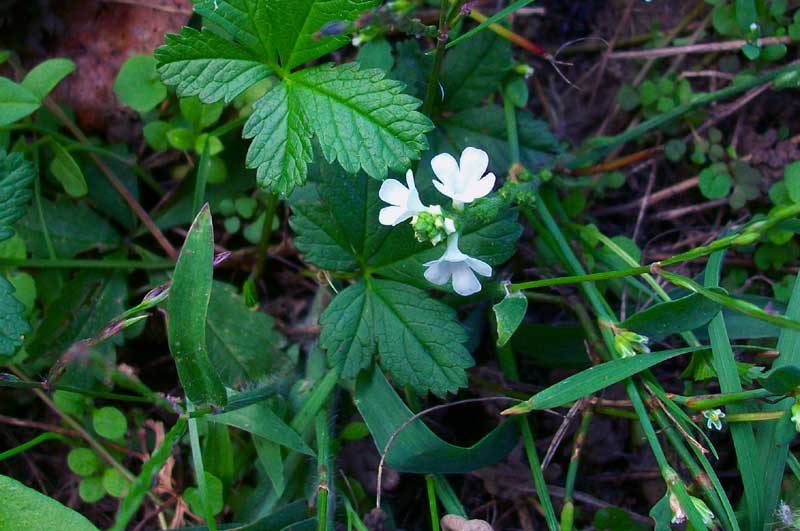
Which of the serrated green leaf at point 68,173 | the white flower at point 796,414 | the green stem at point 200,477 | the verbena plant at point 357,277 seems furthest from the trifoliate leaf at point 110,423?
the white flower at point 796,414

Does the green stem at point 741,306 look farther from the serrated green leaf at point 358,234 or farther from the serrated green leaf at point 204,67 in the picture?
the serrated green leaf at point 204,67

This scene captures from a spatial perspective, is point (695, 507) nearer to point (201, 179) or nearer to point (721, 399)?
point (721, 399)

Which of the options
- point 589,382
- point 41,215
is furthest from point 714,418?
point 41,215

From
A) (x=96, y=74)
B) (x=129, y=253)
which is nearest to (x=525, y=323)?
(x=129, y=253)

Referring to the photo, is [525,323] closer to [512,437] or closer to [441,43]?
[512,437]

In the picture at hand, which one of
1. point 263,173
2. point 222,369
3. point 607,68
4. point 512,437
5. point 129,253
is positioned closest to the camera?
point 263,173

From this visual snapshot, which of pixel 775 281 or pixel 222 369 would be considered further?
pixel 775 281
